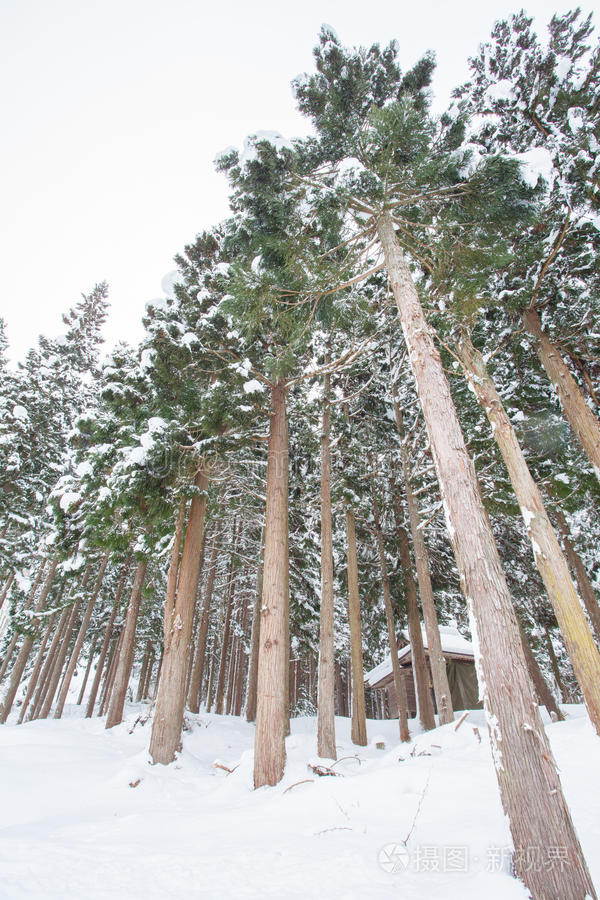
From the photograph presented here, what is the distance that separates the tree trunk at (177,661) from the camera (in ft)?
24.4

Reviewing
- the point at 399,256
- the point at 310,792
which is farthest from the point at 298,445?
the point at 310,792

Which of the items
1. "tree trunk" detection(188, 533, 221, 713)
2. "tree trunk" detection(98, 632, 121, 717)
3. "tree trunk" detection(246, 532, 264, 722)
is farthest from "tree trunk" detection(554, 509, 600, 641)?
"tree trunk" detection(98, 632, 121, 717)

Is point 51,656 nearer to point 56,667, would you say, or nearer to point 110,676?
point 56,667

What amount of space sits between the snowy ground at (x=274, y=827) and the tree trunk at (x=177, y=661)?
0.45 m

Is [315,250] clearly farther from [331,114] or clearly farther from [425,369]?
[425,369]

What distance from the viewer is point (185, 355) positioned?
29.5ft

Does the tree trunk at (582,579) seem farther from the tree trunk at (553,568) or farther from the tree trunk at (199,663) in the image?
the tree trunk at (199,663)

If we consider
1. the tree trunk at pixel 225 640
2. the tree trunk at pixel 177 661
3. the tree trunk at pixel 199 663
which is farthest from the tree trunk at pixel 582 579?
the tree trunk at pixel 225 640

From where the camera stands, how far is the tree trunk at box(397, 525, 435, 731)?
12344 millimetres

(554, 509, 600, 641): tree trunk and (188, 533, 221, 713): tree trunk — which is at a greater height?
(554, 509, 600, 641): tree trunk

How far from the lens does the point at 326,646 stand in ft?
30.1

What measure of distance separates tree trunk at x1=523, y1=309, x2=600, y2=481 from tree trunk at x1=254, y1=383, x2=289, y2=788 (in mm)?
6646

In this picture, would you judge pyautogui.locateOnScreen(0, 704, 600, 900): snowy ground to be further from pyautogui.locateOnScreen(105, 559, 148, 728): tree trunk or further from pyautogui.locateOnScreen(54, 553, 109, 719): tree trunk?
pyautogui.locateOnScreen(54, 553, 109, 719): tree trunk

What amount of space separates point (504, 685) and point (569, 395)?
8205mm
